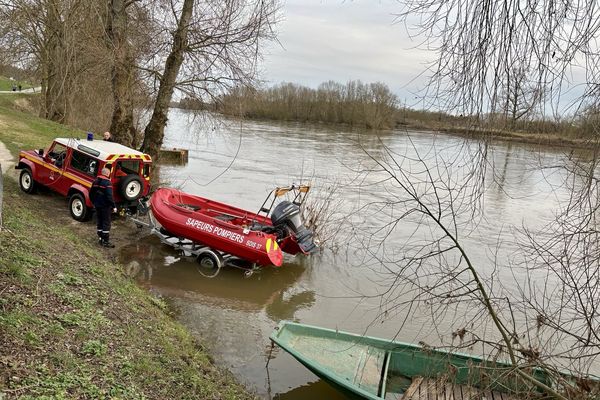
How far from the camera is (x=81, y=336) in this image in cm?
459

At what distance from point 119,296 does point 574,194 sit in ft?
17.6

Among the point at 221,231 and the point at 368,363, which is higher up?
the point at 221,231

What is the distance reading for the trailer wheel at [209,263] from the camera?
1030 cm

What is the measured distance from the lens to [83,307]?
5.20 m

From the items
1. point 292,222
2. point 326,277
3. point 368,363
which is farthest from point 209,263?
point 368,363

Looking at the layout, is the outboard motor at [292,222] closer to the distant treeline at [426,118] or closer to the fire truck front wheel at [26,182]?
the distant treeline at [426,118]

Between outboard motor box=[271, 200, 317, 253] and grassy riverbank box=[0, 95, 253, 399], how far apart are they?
12.2 feet

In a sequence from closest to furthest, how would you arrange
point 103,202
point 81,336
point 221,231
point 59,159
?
point 81,336, point 103,202, point 221,231, point 59,159

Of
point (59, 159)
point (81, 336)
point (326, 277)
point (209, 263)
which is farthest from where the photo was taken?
point (326, 277)

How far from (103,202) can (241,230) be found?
280 cm

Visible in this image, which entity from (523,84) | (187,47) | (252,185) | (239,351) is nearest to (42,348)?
(239,351)

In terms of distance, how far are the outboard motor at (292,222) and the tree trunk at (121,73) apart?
6.13m

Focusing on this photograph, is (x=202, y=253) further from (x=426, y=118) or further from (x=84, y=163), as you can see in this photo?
(x=426, y=118)

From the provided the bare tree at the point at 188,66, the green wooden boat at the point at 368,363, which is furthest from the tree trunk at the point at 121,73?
the green wooden boat at the point at 368,363
